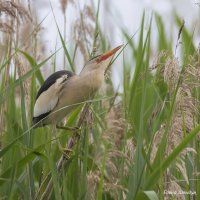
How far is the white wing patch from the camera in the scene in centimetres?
262

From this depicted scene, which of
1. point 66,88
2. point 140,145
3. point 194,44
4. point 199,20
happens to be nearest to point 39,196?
point 140,145

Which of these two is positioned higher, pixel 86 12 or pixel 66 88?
pixel 86 12

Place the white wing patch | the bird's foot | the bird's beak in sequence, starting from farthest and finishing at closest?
1. the white wing patch
2. the bird's beak
3. the bird's foot

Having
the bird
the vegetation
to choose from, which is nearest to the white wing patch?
the bird

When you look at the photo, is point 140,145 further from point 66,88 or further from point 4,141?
point 66,88

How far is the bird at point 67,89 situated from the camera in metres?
2.52

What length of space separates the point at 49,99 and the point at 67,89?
111 millimetres

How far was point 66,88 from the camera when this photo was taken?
8.62 feet

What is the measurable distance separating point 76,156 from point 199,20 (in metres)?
0.82

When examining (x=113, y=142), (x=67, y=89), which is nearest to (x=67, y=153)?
(x=113, y=142)

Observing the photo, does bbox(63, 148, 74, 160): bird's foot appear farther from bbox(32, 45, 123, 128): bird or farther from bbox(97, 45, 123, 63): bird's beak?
bbox(97, 45, 123, 63): bird's beak

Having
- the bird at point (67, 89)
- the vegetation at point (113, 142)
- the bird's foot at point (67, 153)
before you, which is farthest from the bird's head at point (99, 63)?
the bird's foot at point (67, 153)

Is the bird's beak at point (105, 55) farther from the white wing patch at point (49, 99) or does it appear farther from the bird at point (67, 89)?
the white wing patch at point (49, 99)

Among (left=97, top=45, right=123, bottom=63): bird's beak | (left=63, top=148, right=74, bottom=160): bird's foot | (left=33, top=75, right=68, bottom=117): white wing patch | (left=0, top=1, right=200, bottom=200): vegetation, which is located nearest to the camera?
(left=0, top=1, right=200, bottom=200): vegetation
